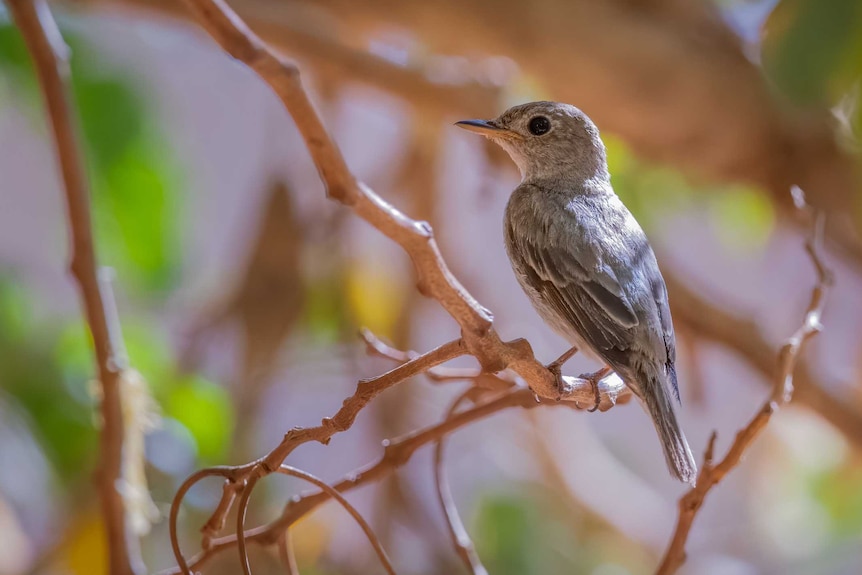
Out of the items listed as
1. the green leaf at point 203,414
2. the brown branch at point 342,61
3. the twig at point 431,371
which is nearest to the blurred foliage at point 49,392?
the green leaf at point 203,414

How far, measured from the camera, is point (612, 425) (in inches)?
230

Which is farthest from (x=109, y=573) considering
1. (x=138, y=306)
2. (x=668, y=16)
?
(x=668, y=16)

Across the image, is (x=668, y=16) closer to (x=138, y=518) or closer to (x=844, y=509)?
(x=844, y=509)

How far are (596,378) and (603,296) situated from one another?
24cm

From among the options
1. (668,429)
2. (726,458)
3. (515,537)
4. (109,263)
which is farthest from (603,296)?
(109,263)

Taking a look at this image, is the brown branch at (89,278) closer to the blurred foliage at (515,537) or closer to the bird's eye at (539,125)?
the bird's eye at (539,125)

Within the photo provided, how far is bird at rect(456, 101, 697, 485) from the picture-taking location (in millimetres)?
1732

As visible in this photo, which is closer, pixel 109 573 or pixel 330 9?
pixel 109 573

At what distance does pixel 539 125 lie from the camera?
90.3 inches

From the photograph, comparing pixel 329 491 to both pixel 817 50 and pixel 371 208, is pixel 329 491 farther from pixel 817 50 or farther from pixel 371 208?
pixel 817 50

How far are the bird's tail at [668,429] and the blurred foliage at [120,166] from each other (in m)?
2.57

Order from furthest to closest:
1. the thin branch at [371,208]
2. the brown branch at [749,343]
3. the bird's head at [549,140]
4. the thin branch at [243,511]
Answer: the brown branch at [749,343]
the bird's head at [549,140]
the thin branch at [243,511]
the thin branch at [371,208]

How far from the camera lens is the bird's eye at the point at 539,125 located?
89.7 inches

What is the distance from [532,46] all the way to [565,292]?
1.93m
